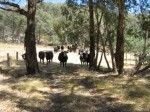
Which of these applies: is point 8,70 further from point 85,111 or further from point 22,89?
point 85,111

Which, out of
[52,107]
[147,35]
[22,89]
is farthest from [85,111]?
[147,35]

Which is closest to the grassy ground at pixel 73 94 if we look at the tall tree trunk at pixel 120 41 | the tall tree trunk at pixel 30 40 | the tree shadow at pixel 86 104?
the tree shadow at pixel 86 104

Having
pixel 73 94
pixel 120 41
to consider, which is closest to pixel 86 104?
pixel 73 94

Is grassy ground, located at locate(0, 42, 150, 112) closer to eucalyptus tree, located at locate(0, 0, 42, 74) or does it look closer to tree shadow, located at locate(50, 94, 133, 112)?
tree shadow, located at locate(50, 94, 133, 112)

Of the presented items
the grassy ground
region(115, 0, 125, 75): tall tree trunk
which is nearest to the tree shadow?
the grassy ground

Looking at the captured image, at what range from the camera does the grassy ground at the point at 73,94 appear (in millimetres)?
15398

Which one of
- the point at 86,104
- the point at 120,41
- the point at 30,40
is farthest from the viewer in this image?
the point at 30,40

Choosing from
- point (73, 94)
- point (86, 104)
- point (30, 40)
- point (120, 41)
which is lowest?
point (86, 104)

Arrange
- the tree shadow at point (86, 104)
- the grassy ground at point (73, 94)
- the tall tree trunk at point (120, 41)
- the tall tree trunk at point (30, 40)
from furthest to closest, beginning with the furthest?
the tall tree trunk at point (30, 40) → the tall tree trunk at point (120, 41) → the grassy ground at point (73, 94) → the tree shadow at point (86, 104)

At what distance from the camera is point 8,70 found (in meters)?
27.2

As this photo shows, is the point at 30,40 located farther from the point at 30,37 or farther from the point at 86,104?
the point at 86,104

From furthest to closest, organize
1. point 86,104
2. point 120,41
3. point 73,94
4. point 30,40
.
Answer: point 30,40
point 120,41
point 73,94
point 86,104

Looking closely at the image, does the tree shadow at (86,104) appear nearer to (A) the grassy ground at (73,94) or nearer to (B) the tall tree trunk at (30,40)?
(A) the grassy ground at (73,94)

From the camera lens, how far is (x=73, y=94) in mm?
18203
